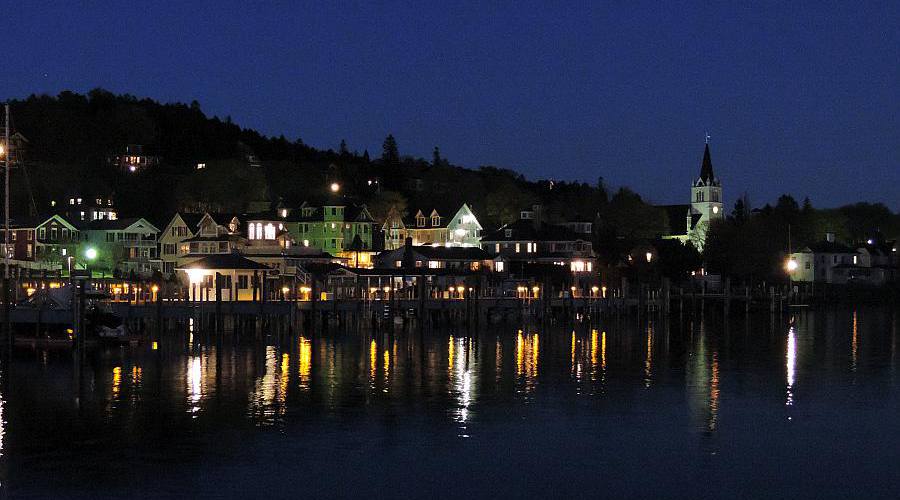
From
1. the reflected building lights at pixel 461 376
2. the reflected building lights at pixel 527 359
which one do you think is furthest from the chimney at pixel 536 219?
the reflected building lights at pixel 461 376

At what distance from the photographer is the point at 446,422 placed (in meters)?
42.9

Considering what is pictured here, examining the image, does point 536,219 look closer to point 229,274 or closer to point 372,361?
point 229,274

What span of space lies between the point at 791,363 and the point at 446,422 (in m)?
29.9

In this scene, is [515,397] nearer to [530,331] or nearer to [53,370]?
[53,370]

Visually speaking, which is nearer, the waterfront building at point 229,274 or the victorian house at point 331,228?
the waterfront building at point 229,274

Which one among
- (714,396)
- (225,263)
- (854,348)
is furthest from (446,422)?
(225,263)

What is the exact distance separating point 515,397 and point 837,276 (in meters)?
131

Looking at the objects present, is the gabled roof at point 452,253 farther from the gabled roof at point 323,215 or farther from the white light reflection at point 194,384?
the white light reflection at point 194,384

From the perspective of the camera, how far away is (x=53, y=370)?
58781 mm

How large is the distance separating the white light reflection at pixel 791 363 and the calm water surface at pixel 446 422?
254 mm

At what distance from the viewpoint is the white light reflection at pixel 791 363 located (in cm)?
5038

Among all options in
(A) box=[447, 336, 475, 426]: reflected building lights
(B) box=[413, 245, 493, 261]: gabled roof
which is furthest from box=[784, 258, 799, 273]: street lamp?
(A) box=[447, 336, 475, 426]: reflected building lights

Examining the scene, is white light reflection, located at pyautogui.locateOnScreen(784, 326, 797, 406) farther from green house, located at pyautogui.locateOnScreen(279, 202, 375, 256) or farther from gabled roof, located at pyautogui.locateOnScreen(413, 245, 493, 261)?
green house, located at pyautogui.locateOnScreen(279, 202, 375, 256)

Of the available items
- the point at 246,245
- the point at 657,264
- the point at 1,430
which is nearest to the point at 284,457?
the point at 1,430
